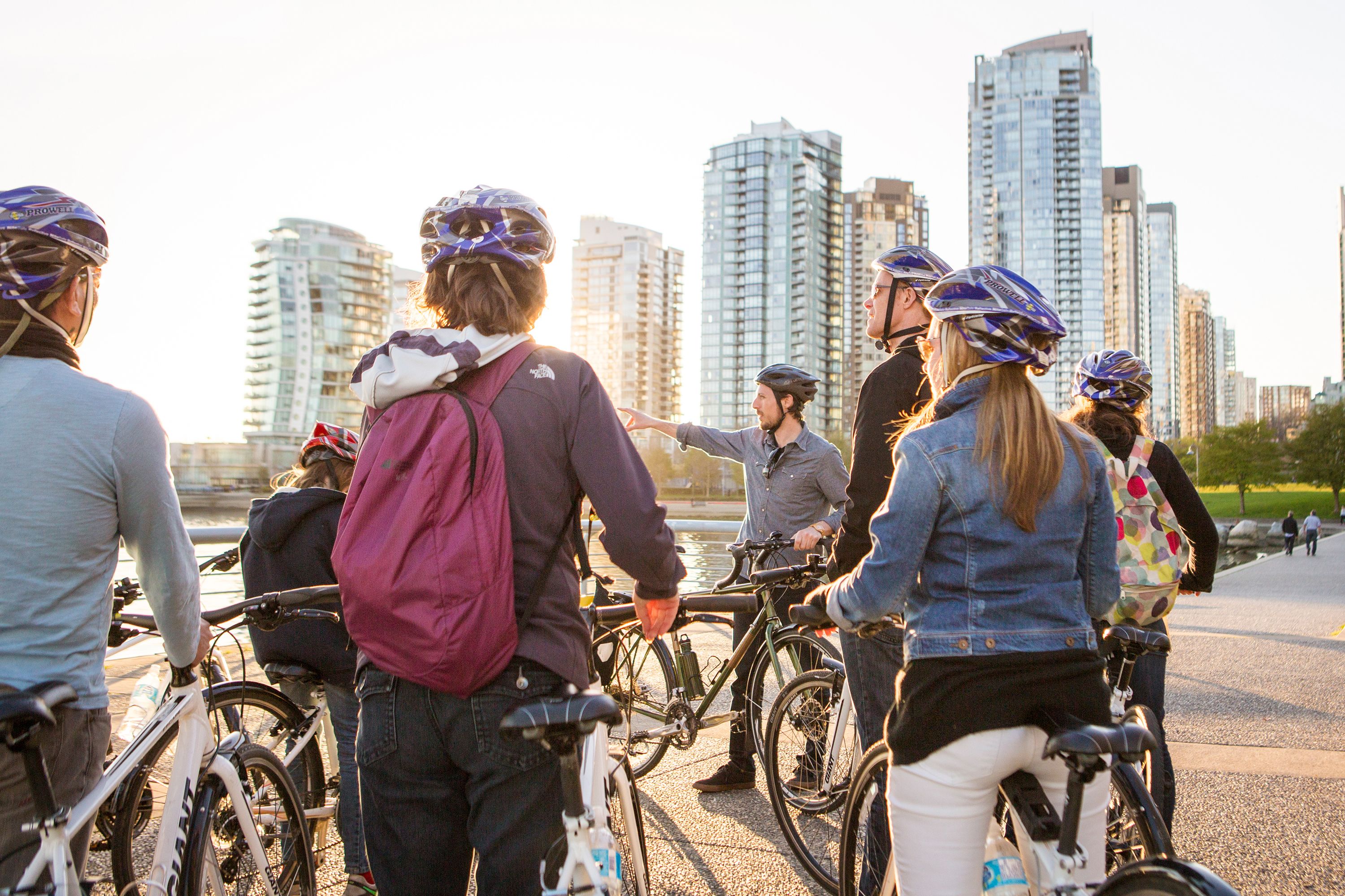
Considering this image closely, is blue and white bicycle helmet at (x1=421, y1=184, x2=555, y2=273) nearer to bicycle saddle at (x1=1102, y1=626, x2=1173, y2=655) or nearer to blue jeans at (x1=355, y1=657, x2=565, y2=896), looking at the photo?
blue jeans at (x1=355, y1=657, x2=565, y2=896)

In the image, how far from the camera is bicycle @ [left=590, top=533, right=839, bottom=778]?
14.8ft

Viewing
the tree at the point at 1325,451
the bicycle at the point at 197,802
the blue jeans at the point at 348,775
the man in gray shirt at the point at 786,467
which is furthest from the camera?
the tree at the point at 1325,451

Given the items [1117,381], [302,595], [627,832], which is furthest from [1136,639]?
Result: [302,595]

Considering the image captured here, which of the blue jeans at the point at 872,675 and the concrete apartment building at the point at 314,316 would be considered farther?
the concrete apartment building at the point at 314,316

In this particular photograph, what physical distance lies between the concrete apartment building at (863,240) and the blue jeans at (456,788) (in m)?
131

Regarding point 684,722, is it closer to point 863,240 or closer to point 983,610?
point 983,610

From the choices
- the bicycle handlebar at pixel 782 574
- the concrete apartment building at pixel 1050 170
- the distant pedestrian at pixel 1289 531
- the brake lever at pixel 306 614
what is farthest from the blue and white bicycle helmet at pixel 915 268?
the concrete apartment building at pixel 1050 170

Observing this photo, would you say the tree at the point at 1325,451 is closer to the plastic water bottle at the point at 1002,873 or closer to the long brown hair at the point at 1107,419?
the long brown hair at the point at 1107,419

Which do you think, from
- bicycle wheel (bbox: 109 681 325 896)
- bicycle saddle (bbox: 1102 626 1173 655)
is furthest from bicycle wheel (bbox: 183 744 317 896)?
bicycle saddle (bbox: 1102 626 1173 655)

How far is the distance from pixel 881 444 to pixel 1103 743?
1.25 metres

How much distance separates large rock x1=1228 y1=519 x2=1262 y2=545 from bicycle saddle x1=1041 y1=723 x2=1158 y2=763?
59756 mm

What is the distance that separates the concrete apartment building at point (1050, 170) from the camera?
10962cm

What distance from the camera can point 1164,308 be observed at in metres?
146

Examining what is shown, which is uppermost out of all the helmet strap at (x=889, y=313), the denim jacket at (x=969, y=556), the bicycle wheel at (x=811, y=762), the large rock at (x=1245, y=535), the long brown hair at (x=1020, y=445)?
the helmet strap at (x=889, y=313)
